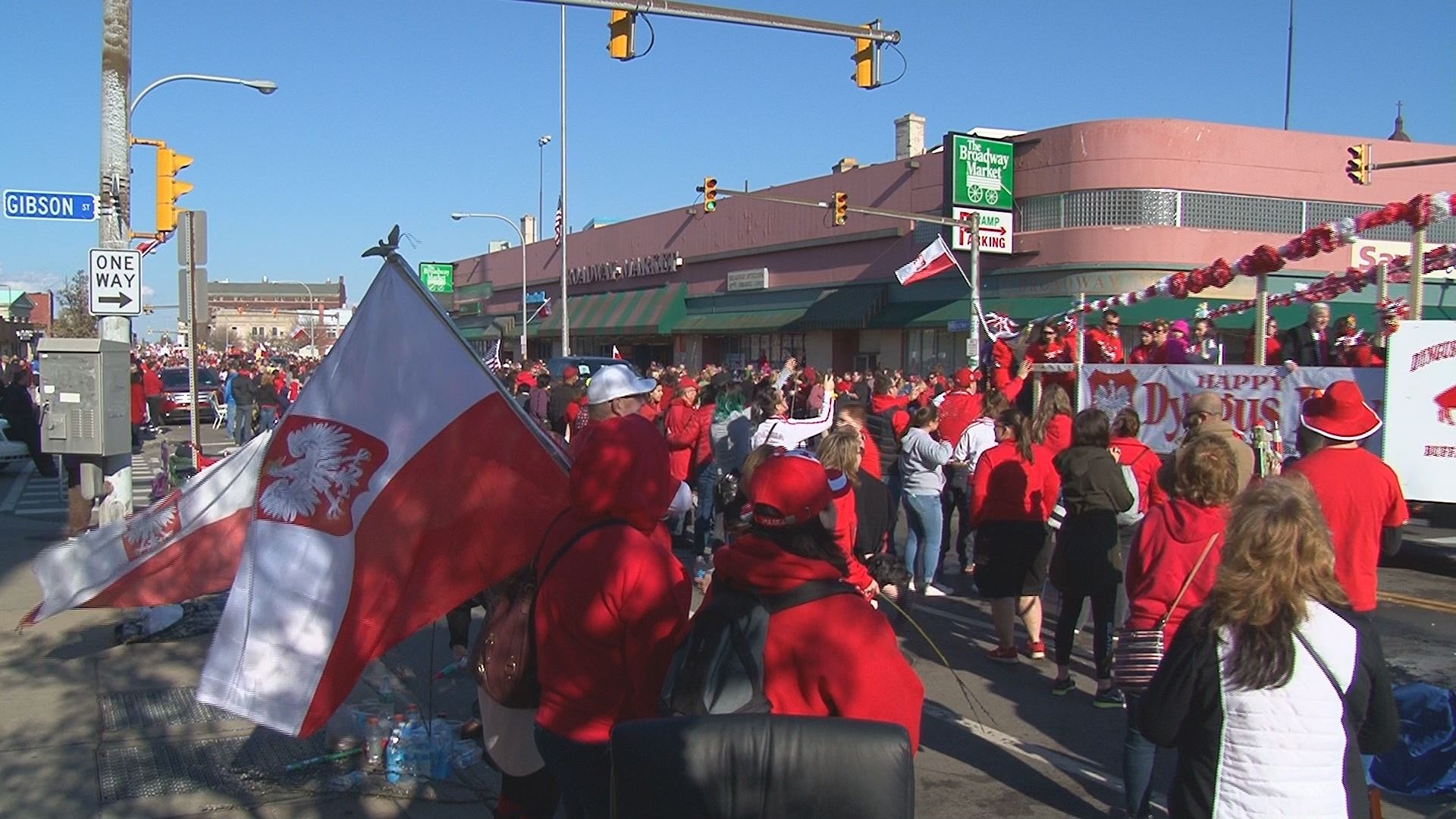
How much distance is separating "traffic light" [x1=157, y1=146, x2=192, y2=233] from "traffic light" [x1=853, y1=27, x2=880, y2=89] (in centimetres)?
821

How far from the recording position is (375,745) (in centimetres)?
537

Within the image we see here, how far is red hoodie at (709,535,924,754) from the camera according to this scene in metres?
2.72

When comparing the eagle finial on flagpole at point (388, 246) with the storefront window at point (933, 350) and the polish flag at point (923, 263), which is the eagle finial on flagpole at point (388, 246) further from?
the storefront window at point (933, 350)

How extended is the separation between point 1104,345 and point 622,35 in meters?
6.05

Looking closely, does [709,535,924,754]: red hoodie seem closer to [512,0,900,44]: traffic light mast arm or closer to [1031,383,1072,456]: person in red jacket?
[1031,383,1072,456]: person in red jacket

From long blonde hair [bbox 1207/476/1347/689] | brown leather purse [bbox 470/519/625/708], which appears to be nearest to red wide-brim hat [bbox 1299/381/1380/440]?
long blonde hair [bbox 1207/476/1347/689]

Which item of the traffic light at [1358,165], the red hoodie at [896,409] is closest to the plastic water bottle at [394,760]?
the red hoodie at [896,409]

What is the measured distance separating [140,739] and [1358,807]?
5.30 meters

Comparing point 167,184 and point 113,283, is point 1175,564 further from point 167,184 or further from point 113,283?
point 167,184

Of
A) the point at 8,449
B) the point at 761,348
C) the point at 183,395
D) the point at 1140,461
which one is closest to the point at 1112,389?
the point at 1140,461

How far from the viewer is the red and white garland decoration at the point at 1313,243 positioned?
9.62 metres

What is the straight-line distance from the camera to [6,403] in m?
20.2

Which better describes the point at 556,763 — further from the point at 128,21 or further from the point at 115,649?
the point at 128,21

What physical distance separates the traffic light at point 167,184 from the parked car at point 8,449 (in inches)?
313
